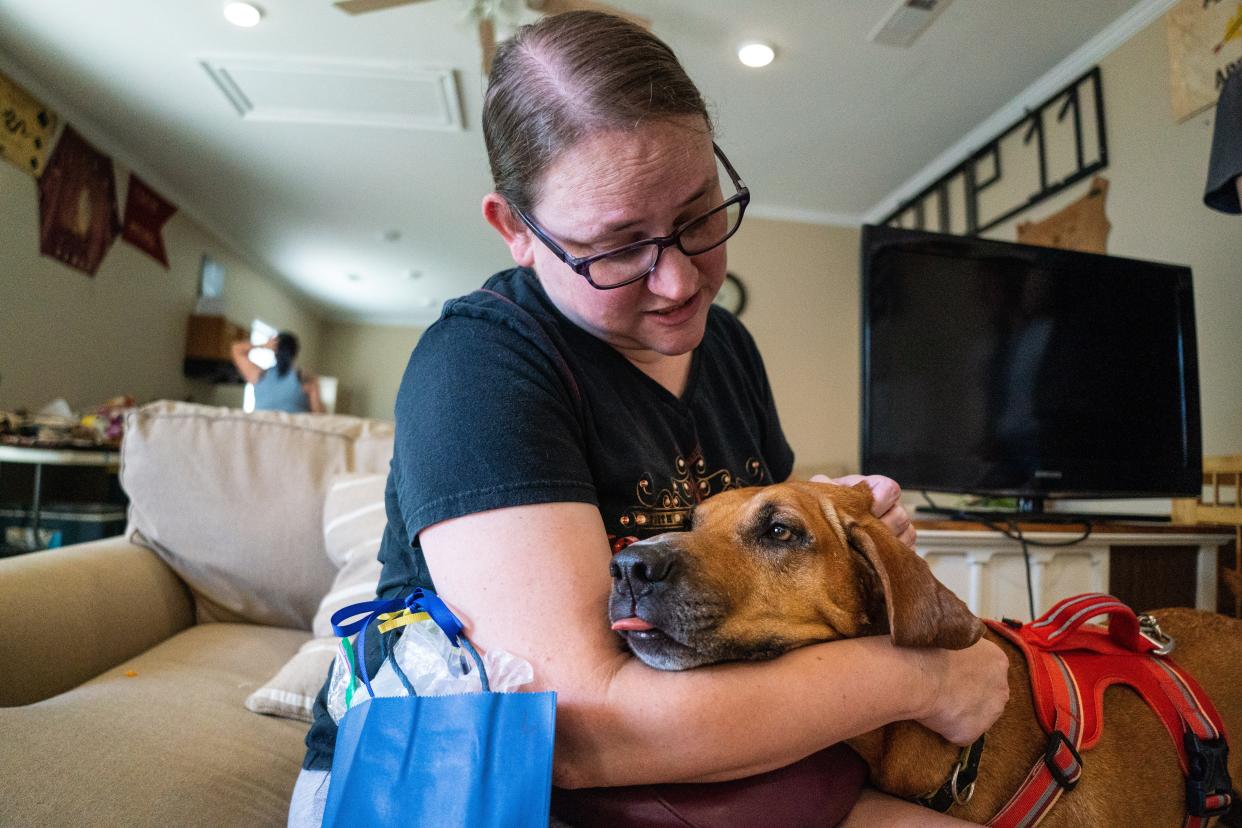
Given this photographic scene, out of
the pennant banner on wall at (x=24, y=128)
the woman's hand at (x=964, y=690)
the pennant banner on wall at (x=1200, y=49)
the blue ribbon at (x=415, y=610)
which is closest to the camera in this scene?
the blue ribbon at (x=415, y=610)

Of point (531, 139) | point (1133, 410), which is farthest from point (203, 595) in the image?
→ point (1133, 410)

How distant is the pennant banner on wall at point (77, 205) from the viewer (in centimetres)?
498

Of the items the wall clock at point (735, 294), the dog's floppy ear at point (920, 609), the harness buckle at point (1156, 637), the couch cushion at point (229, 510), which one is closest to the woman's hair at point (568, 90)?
the dog's floppy ear at point (920, 609)

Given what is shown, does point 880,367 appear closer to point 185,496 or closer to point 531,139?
point 531,139

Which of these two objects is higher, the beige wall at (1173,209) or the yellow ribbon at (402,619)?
the beige wall at (1173,209)

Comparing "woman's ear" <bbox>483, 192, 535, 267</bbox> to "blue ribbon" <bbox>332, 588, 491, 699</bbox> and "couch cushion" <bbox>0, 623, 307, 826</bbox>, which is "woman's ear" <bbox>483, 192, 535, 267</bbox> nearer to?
"blue ribbon" <bbox>332, 588, 491, 699</bbox>

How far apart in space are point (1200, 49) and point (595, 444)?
11.5 feet

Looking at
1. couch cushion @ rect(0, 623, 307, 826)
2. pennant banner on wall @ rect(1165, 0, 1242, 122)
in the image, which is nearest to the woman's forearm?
couch cushion @ rect(0, 623, 307, 826)

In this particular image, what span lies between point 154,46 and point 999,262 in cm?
475

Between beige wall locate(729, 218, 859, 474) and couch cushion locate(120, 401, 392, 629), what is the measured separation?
4.49 metres

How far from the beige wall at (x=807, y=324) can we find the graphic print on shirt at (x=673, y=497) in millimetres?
4968

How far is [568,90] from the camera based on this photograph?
828mm

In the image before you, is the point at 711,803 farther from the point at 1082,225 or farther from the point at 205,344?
the point at 205,344

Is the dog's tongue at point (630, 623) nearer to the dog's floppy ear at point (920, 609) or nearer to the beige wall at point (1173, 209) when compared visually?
the dog's floppy ear at point (920, 609)
